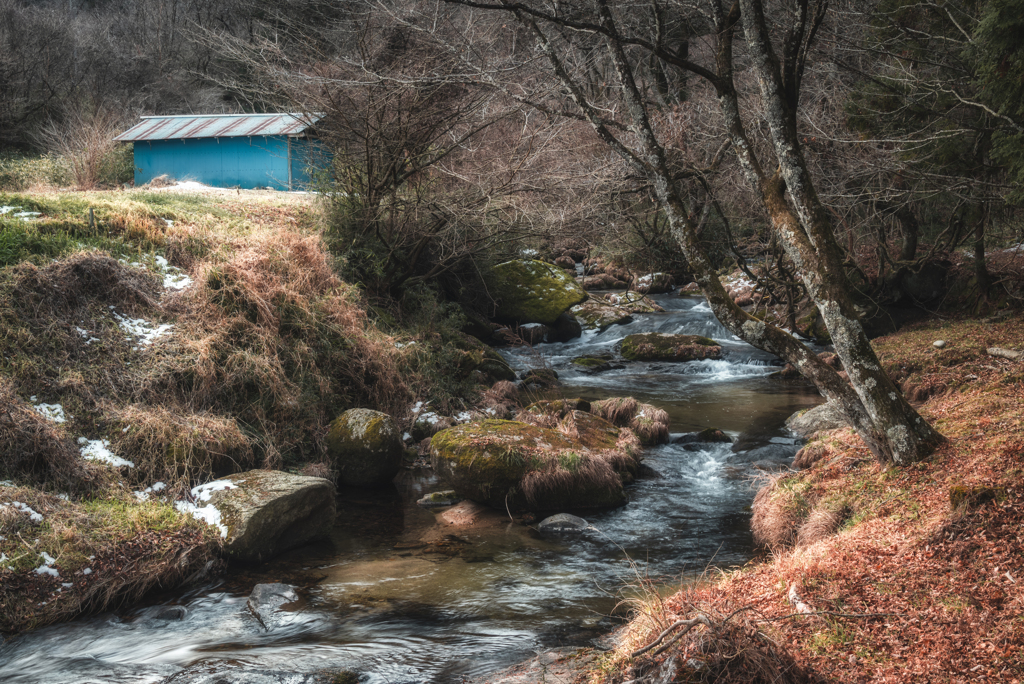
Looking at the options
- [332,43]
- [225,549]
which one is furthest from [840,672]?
[332,43]

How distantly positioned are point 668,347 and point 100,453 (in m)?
11.8

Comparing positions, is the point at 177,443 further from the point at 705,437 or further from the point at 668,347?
the point at 668,347

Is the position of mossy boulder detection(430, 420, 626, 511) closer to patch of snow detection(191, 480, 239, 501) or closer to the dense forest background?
patch of snow detection(191, 480, 239, 501)

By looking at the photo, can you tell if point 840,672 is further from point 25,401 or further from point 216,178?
point 216,178

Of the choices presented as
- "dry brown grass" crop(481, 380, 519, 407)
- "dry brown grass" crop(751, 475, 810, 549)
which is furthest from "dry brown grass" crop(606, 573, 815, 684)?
"dry brown grass" crop(481, 380, 519, 407)

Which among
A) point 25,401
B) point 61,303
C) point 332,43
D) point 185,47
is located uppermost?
point 185,47

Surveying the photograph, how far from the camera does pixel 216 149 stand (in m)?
25.3

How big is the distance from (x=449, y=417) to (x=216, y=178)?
1913 cm

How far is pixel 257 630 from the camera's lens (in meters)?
5.48

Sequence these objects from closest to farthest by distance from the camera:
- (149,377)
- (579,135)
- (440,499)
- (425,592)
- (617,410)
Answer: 1. (425,592)
2. (149,377)
3. (440,499)
4. (617,410)
5. (579,135)

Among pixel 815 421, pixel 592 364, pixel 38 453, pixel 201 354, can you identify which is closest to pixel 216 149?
pixel 592 364

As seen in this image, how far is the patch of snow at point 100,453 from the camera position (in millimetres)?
7023

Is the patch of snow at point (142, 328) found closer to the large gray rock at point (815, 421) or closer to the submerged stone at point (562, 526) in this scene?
the submerged stone at point (562, 526)

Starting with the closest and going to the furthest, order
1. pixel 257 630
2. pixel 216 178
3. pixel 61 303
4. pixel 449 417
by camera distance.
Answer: pixel 257 630
pixel 61 303
pixel 449 417
pixel 216 178
